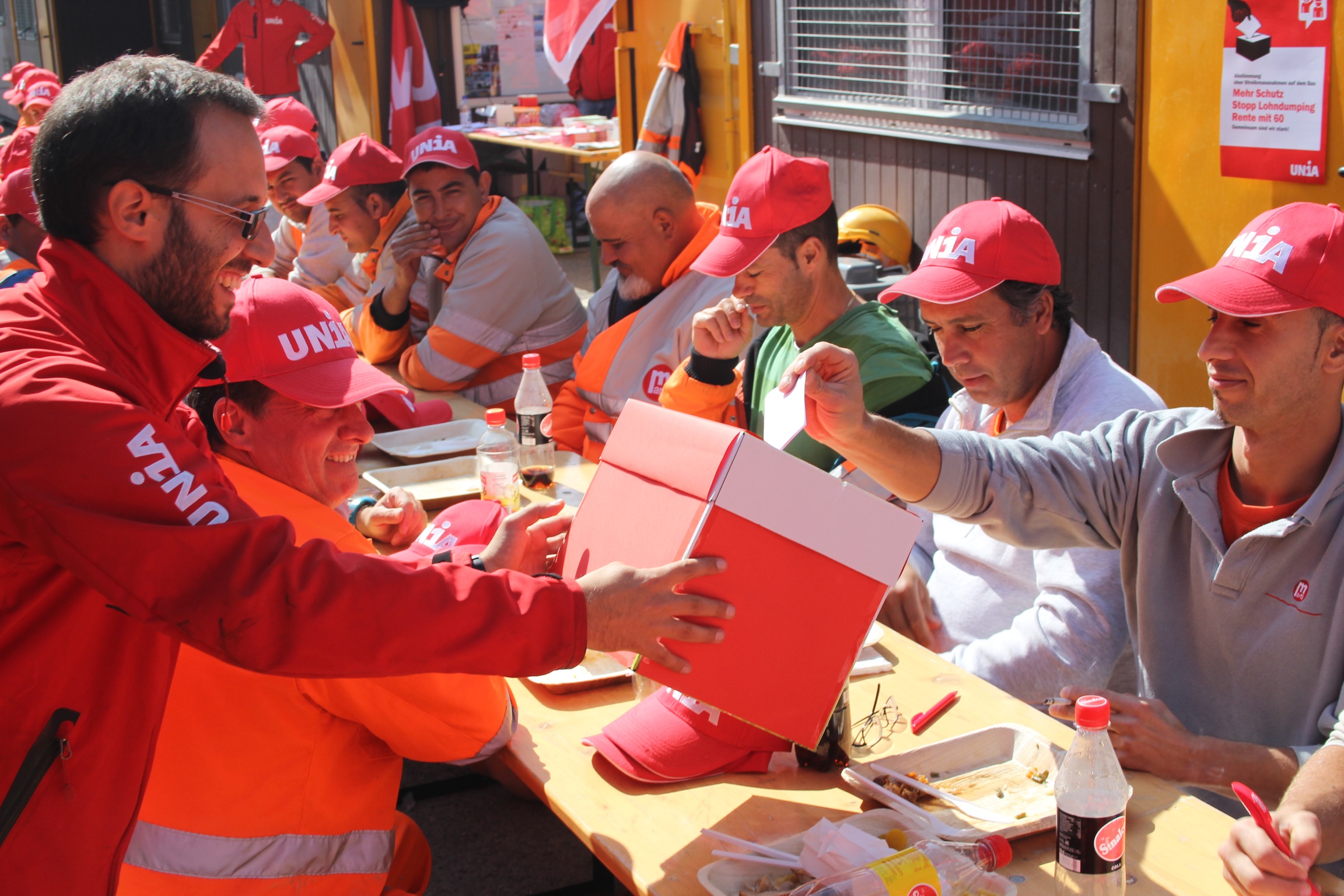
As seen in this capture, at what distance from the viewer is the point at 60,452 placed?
1.33 meters

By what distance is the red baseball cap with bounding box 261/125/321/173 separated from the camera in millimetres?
6457

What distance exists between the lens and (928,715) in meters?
2.12

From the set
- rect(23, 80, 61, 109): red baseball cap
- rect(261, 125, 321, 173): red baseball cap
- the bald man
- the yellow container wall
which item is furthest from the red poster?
rect(23, 80, 61, 109): red baseball cap

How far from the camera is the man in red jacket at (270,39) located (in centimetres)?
1261

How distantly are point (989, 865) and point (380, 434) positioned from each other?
281cm

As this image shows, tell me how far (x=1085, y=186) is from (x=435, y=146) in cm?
279

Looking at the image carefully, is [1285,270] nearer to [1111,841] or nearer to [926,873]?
[1111,841]

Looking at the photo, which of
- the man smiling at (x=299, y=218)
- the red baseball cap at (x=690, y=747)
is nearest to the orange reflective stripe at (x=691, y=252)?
the red baseball cap at (x=690, y=747)

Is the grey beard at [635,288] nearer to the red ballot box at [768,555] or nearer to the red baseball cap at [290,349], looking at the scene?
the red baseball cap at [290,349]

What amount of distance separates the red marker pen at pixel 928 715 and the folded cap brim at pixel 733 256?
164 centimetres

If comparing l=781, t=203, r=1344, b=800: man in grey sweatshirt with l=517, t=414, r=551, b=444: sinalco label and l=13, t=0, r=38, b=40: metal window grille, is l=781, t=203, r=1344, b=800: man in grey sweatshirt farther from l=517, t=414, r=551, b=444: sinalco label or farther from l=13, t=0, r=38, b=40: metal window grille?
l=13, t=0, r=38, b=40: metal window grille

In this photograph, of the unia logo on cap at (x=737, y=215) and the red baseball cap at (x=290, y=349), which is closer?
the red baseball cap at (x=290, y=349)

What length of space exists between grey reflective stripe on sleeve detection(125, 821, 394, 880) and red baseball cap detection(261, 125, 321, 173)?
16.9ft

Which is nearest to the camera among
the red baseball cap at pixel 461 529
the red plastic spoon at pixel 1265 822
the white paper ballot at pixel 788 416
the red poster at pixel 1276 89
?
the red plastic spoon at pixel 1265 822
